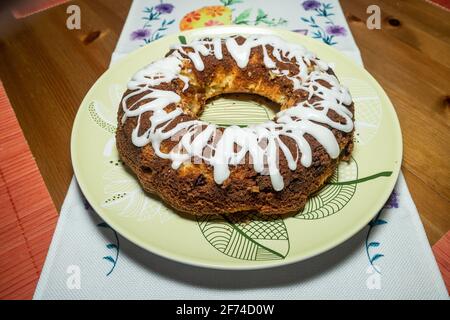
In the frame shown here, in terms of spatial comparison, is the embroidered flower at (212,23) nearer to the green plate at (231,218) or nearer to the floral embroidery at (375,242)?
the green plate at (231,218)

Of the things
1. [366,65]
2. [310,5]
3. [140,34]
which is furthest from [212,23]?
[366,65]

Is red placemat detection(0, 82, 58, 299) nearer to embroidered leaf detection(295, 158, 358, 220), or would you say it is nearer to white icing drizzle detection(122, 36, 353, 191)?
white icing drizzle detection(122, 36, 353, 191)

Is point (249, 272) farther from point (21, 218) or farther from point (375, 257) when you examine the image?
point (21, 218)

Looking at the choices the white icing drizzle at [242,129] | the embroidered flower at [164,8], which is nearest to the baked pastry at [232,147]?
the white icing drizzle at [242,129]

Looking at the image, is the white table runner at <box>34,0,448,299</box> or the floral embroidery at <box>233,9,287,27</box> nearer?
the white table runner at <box>34,0,448,299</box>

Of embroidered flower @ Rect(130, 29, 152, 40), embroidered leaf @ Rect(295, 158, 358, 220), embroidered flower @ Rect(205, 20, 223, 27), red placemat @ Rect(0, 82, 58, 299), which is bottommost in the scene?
red placemat @ Rect(0, 82, 58, 299)

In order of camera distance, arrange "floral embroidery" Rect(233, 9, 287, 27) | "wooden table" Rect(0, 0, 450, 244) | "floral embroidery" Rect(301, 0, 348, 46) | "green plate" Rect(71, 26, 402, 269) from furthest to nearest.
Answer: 1. "floral embroidery" Rect(233, 9, 287, 27)
2. "floral embroidery" Rect(301, 0, 348, 46)
3. "wooden table" Rect(0, 0, 450, 244)
4. "green plate" Rect(71, 26, 402, 269)

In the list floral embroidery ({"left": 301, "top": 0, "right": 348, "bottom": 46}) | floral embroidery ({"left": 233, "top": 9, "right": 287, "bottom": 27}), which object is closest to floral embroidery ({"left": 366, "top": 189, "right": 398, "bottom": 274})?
floral embroidery ({"left": 301, "top": 0, "right": 348, "bottom": 46})
